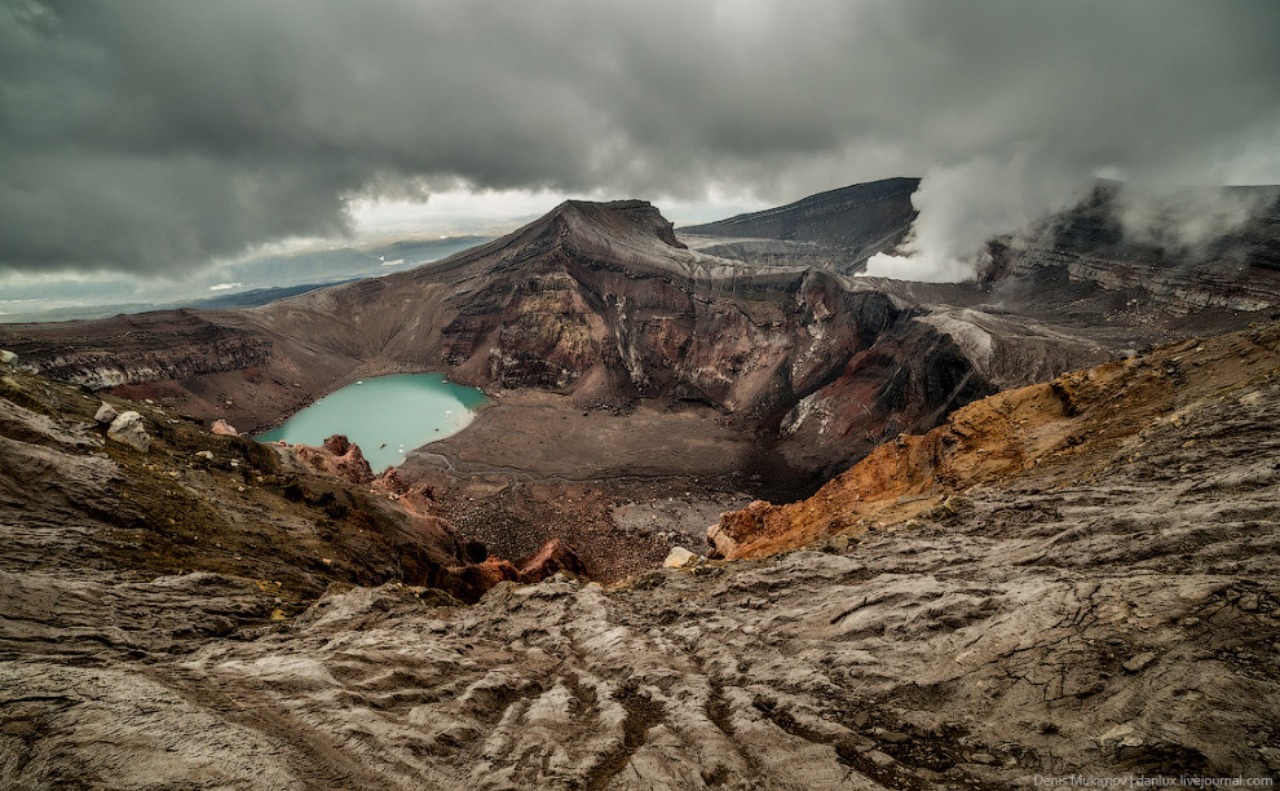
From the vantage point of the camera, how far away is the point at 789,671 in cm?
730

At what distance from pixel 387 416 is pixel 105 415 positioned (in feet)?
159

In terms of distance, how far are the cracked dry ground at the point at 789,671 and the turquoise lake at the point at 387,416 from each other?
39.4m

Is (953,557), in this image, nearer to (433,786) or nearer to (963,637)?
(963,637)

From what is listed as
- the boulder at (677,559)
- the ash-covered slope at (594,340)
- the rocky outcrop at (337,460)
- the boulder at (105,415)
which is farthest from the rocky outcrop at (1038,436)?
the rocky outcrop at (337,460)

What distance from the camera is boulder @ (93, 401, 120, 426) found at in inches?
497

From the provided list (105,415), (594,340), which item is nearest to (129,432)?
(105,415)

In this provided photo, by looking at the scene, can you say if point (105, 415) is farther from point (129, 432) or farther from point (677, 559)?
point (677, 559)

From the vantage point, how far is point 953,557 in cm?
920

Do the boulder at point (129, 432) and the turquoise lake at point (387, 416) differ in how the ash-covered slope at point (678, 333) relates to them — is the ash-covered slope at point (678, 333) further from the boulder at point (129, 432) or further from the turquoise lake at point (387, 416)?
the boulder at point (129, 432)

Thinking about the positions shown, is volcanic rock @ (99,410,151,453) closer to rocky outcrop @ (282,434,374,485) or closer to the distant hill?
rocky outcrop @ (282,434,374,485)

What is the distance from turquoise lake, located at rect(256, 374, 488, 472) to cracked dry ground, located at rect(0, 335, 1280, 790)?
39.4m

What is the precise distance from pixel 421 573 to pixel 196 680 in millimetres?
12803

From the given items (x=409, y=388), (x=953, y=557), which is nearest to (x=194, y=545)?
(x=953, y=557)

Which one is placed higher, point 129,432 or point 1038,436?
point 129,432
